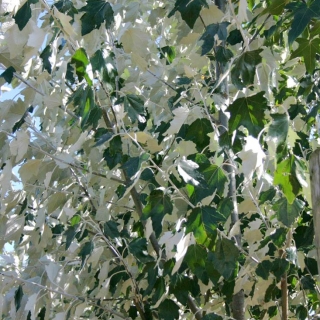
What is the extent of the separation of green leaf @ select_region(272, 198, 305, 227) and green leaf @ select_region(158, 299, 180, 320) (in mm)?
417

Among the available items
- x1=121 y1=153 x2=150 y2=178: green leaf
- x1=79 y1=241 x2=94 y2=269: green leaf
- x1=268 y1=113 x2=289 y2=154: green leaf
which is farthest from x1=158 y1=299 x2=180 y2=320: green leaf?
x1=268 y1=113 x2=289 y2=154: green leaf

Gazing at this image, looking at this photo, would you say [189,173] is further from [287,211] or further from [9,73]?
[9,73]

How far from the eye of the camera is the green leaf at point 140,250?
1533 millimetres

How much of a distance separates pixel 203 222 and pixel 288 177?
0.19m

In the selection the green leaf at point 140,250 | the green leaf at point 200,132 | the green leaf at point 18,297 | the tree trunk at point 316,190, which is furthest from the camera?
the green leaf at point 18,297

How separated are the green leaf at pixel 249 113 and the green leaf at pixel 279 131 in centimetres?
9

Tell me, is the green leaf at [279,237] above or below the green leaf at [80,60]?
below

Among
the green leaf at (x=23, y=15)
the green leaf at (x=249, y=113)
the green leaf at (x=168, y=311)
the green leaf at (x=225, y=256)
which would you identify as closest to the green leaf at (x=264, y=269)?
the green leaf at (x=225, y=256)

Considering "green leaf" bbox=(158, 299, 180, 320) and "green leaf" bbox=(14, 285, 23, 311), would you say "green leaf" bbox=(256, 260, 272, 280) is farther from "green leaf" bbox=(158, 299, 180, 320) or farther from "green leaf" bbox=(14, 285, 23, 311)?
"green leaf" bbox=(14, 285, 23, 311)

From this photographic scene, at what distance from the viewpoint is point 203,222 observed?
3.87ft

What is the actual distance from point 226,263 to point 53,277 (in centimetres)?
51

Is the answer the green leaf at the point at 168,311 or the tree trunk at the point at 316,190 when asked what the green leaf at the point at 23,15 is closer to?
the tree trunk at the point at 316,190

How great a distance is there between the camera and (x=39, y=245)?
1.72 m

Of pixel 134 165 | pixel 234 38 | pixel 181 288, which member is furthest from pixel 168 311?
pixel 234 38
